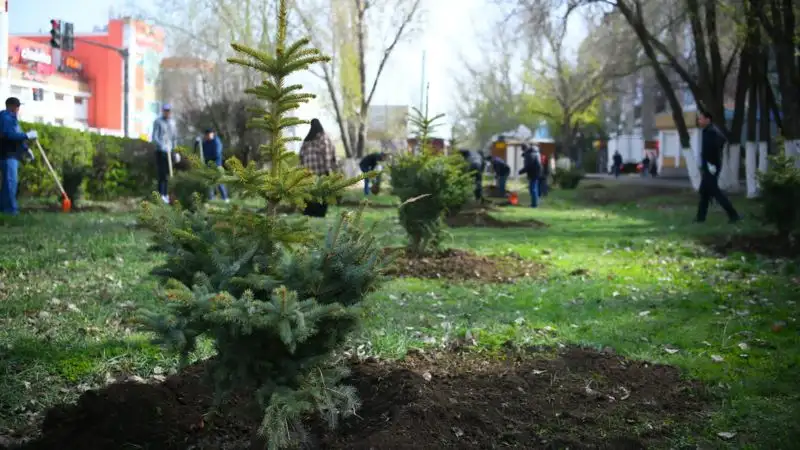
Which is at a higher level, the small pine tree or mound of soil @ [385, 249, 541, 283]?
the small pine tree

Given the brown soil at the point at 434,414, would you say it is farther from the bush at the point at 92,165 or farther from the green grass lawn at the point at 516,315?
the bush at the point at 92,165

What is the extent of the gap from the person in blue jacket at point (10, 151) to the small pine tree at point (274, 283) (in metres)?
10.1

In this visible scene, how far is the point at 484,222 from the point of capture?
635 inches

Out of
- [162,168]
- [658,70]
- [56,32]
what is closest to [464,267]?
[162,168]

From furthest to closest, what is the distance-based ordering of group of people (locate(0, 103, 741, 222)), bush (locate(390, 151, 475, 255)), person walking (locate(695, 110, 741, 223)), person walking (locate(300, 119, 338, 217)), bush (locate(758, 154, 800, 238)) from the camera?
person walking (locate(300, 119, 338, 217)), person walking (locate(695, 110, 741, 223)), group of people (locate(0, 103, 741, 222)), bush (locate(758, 154, 800, 238)), bush (locate(390, 151, 475, 255))

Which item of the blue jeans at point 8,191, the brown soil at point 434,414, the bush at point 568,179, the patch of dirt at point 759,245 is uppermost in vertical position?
the bush at point 568,179

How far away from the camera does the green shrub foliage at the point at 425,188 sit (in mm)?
9914

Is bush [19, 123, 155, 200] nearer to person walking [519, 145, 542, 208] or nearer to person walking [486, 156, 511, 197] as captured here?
person walking [519, 145, 542, 208]

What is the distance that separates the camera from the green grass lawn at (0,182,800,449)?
446cm

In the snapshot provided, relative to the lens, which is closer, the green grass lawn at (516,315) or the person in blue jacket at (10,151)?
the green grass lawn at (516,315)

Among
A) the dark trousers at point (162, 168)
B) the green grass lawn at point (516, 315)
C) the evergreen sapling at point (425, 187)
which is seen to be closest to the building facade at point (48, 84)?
the dark trousers at point (162, 168)

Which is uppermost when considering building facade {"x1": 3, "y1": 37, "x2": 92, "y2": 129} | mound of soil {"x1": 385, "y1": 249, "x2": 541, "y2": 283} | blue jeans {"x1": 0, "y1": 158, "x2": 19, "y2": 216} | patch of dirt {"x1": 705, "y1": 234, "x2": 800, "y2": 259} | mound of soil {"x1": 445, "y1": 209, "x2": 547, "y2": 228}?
building facade {"x1": 3, "y1": 37, "x2": 92, "y2": 129}

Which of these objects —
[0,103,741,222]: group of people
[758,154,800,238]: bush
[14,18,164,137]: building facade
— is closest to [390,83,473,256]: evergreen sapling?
[0,103,741,222]: group of people

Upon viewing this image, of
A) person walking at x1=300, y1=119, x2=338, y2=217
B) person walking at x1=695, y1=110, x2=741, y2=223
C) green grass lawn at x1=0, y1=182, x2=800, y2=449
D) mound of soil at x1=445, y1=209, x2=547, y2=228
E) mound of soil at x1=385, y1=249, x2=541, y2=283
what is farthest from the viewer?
mound of soil at x1=445, y1=209, x2=547, y2=228
